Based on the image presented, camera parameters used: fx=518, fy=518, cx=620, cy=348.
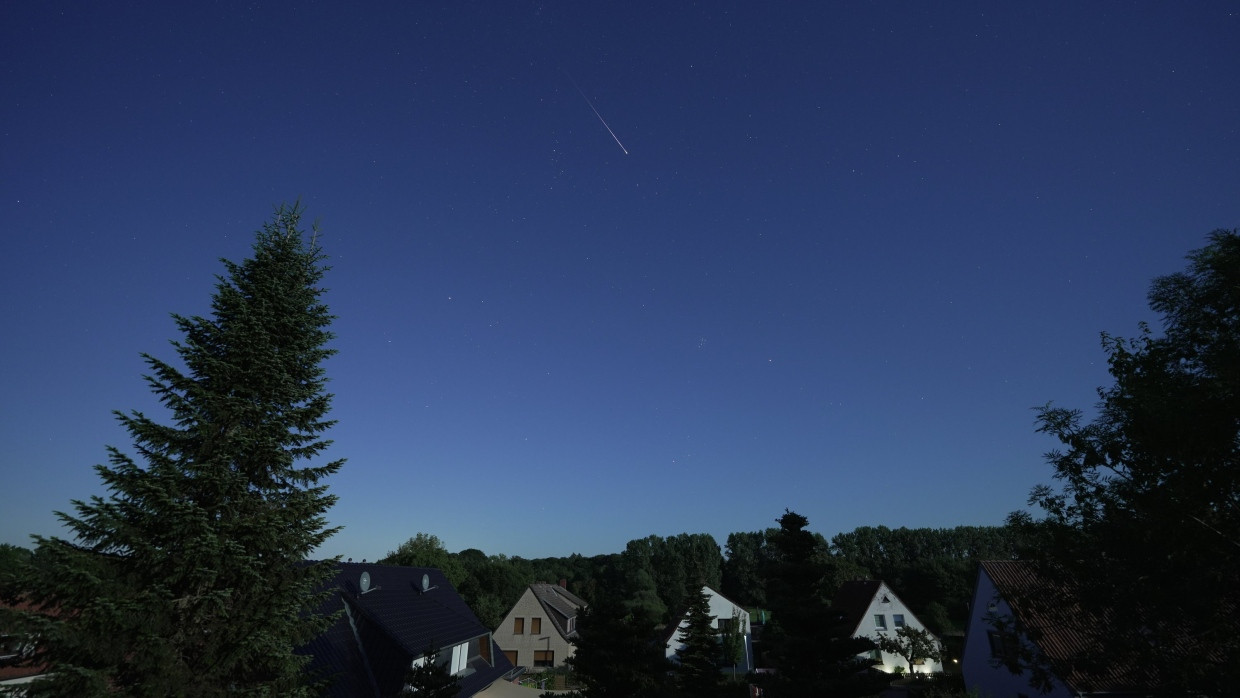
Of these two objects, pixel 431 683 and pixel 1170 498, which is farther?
pixel 431 683

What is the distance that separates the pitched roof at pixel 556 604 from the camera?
1966 inches

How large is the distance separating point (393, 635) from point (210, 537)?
1630 cm

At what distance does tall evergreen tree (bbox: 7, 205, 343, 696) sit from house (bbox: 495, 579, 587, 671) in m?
42.9

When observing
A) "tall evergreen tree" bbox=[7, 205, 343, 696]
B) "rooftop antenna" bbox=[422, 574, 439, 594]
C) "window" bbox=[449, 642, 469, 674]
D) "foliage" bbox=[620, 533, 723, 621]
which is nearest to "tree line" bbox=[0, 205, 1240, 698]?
"tall evergreen tree" bbox=[7, 205, 343, 696]

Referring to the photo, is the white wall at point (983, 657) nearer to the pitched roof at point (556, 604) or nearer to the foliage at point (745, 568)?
the pitched roof at point (556, 604)

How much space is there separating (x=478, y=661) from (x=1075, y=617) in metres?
27.9

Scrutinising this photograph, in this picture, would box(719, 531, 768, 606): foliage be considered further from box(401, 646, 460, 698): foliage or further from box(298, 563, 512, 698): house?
box(401, 646, 460, 698): foliage

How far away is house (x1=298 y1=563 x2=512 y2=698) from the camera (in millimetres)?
20219

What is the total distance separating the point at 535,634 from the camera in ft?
163

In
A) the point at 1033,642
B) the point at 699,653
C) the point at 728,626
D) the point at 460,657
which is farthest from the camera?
the point at 728,626

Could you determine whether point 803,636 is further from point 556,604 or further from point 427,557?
point 427,557

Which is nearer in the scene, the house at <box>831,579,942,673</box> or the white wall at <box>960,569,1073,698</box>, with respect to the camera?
the white wall at <box>960,569,1073,698</box>

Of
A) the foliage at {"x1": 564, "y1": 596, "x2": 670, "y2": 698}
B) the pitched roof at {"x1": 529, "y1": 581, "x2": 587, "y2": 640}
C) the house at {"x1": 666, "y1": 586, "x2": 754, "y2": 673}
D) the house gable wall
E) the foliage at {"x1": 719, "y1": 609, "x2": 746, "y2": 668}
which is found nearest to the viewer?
the foliage at {"x1": 564, "y1": 596, "x2": 670, "y2": 698}

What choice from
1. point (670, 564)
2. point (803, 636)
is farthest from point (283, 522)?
point (670, 564)
